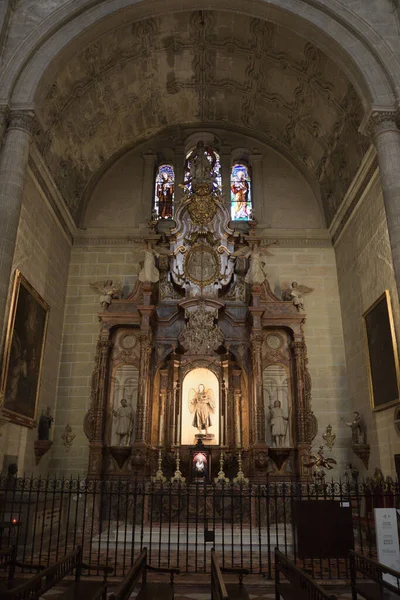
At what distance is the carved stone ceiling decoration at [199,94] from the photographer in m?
13.7

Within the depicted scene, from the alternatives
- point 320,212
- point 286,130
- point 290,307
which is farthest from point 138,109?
point 290,307

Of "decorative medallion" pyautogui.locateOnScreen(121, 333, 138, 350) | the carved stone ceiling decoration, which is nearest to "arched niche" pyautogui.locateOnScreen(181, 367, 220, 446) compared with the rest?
"decorative medallion" pyautogui.locateOnScreen(121, 333, 138, 350)

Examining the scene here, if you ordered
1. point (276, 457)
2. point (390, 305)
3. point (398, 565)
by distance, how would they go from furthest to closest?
1. point (276, 457)
2. point (390, 305)
3. point (398, 565)

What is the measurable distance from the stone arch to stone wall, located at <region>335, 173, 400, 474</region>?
2411mm

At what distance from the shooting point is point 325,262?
16094 millimetres

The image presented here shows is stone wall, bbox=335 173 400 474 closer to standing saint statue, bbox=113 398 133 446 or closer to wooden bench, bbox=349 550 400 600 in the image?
wooden bench, bbox=349 550 400 600

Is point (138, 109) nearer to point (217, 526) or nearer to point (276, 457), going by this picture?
point (276, 457)

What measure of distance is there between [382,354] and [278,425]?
371cm

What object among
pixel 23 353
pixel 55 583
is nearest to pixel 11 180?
pixel 23 353

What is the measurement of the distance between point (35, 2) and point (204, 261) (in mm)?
8071

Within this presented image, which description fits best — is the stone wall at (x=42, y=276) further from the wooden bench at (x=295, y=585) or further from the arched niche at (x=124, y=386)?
A: the wooden bench at (x=295, y=585)

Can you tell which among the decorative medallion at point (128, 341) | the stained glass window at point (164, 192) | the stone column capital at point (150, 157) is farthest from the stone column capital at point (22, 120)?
the stone column capital at point (150, 157)

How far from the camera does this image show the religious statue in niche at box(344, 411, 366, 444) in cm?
1265

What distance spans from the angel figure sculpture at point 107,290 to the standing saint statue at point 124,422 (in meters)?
2.94
